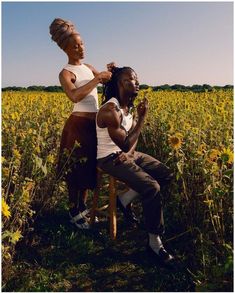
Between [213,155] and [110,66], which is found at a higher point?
[110,66]

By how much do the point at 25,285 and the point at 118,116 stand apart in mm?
1415

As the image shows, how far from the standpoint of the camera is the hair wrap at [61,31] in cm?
386

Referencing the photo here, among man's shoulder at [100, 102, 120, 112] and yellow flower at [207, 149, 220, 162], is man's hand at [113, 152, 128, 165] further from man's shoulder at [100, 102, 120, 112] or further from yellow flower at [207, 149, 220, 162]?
yellow flower at [207, 149, 220, 162]

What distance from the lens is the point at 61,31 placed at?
386 centimetres

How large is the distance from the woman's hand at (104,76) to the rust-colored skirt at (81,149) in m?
0.47

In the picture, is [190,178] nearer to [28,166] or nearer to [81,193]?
[81,193]

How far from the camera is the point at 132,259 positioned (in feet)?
11.6

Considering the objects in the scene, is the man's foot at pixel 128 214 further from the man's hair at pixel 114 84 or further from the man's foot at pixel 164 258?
the man's hair at pixel 114 84

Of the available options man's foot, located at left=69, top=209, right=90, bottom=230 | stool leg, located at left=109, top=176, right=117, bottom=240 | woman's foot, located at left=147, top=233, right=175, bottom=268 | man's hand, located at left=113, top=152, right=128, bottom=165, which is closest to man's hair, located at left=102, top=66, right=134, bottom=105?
man's hand, located at left=113, top=152, right=128, bottom=165

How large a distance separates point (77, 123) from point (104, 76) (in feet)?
1.85

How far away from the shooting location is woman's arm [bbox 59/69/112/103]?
141 inches

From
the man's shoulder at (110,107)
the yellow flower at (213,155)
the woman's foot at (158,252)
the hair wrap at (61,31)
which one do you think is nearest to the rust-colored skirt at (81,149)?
the man's shoulder at (110,107)

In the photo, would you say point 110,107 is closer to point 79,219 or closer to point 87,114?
point 87,114

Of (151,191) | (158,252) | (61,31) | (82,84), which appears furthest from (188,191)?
(61,31)
